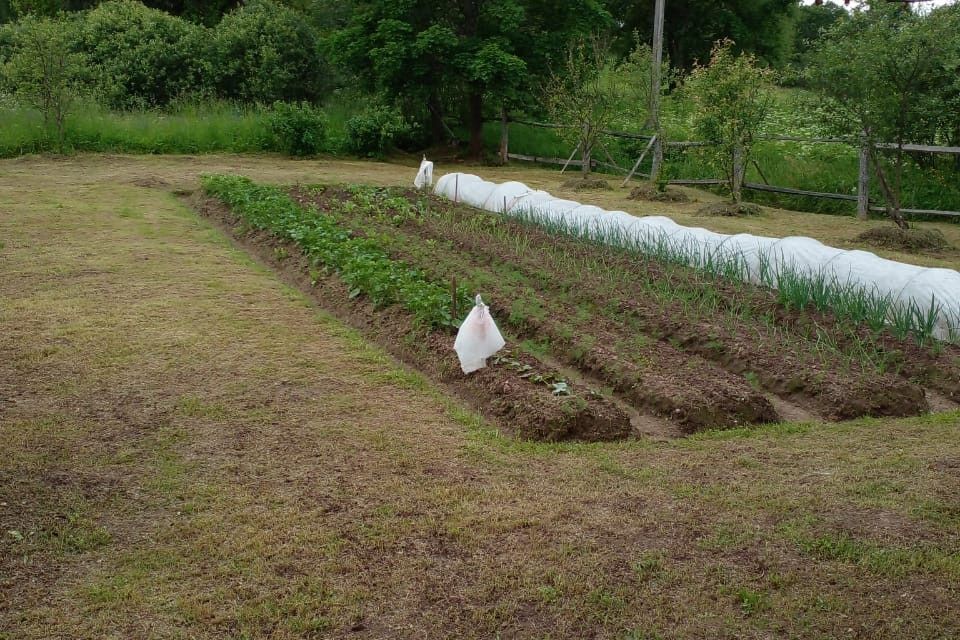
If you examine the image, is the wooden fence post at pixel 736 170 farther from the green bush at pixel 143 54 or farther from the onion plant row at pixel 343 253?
the green bush at pixel 143 54

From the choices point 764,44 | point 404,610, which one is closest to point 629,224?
point 404,610

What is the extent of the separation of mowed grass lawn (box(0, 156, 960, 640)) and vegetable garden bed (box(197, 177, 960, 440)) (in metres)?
0.23

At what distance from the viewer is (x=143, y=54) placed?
20.9 m

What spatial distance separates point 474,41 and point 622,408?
14317mm

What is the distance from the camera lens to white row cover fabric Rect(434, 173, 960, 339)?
21.5ft

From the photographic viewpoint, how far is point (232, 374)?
5766 millimetres

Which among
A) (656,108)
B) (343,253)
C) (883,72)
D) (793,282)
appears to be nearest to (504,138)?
(656,108)

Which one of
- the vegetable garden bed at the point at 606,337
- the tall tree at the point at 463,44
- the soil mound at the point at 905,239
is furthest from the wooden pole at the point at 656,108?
the vegetable garden bed at the point at 606,337

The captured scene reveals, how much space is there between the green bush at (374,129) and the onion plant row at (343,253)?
6.73m

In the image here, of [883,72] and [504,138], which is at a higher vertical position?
[883,72]

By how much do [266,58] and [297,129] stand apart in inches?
121

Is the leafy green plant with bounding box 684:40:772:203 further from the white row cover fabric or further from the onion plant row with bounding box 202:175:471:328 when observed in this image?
the onion plant row with bounding box 202:175:471:328

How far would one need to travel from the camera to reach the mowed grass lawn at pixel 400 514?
3250mm

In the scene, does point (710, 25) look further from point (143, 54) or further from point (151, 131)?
point (151, 131)
